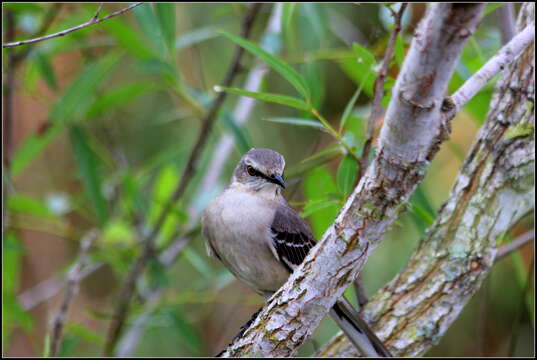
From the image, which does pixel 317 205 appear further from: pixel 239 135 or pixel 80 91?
pixel 80 91

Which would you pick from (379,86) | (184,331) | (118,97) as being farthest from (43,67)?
(379,86)

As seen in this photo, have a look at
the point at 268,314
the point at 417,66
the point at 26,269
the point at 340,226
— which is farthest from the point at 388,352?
the point at 26,269

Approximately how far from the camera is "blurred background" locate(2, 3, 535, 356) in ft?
12.8

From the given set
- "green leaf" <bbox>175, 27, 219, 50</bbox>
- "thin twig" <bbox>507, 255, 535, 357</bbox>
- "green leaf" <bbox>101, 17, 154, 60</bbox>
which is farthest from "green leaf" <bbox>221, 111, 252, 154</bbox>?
"thin twig" <bbox>507, 255, 535, 357</bbox>

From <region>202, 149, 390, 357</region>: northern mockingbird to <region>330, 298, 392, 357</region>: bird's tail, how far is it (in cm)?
33

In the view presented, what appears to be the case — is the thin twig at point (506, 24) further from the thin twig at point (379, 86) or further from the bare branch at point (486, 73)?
the bare branch at point (486, 73)

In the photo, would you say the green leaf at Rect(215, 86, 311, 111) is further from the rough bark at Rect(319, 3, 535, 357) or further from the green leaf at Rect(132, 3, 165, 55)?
the green leaf at Rect(132, 3, 165, 55)

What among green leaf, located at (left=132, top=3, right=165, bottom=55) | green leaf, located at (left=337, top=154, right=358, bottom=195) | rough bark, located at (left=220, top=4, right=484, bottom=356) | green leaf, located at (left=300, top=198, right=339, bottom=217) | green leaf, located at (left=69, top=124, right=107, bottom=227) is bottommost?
rough bark, located at (left=220, top=4, right=484, bottom=356)

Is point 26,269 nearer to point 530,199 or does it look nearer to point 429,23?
point 530,199

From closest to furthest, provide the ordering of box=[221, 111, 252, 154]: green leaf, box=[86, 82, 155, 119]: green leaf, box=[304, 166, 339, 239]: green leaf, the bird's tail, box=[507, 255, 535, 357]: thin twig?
the bird's tail, box=[304, 166, 339, 239]: green leaf, box=[507, 255, 535, 357]: thin twig, box=[221, 111, 252, 154]: green leaf, box=[86, 82, 155, 119]: green leaf

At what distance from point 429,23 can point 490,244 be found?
1.80 metres

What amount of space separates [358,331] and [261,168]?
0.85 meters

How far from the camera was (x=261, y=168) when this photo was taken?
3.39 metres

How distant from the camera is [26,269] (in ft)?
21.8
